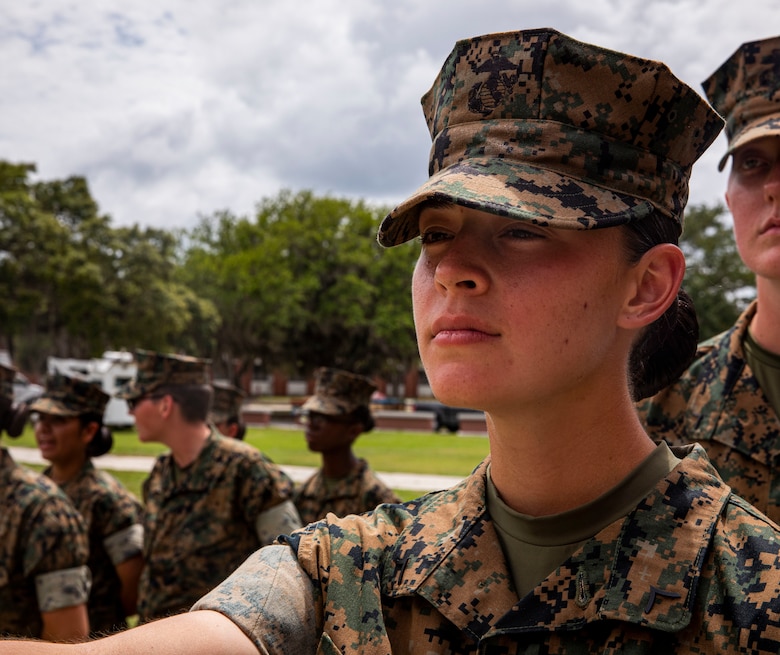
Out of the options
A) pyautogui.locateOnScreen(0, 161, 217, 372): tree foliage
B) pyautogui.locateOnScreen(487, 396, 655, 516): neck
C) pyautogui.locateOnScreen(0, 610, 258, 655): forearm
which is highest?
pyautogui.locateOnScreen(0, 161, 217, 372): tree foliage

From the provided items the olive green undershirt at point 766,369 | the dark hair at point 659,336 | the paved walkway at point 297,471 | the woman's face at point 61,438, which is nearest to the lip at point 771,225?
the olive green undershirt at point 766,369

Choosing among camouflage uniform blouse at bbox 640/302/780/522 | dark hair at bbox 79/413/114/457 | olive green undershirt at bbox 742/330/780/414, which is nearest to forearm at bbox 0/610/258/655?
camouflage uniform blouse at bbox 640/302/780/522

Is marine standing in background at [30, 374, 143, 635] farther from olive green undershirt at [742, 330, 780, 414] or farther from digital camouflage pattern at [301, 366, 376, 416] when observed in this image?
olive green undershirt at [742, 330, 780, 414]

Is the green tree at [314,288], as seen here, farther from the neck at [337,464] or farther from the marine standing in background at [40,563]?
the marine standing in background at [40,563]

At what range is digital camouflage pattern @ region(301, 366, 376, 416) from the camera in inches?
283

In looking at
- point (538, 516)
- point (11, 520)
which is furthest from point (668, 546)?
point (11, 520)

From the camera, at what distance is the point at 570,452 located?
66.9 inches

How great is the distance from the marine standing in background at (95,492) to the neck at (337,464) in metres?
1.55

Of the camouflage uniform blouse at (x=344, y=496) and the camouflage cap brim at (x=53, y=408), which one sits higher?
the camouflage cap brim at (x=53, y=408)

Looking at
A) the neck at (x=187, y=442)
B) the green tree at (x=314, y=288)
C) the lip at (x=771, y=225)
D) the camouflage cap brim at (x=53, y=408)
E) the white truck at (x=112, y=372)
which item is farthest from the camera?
the green tree at (x=314, y=288)

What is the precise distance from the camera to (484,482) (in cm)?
186

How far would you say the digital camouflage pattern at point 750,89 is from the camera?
113 inches

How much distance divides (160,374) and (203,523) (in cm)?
119

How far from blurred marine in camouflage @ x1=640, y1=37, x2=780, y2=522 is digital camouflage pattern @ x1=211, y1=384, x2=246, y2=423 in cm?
643
